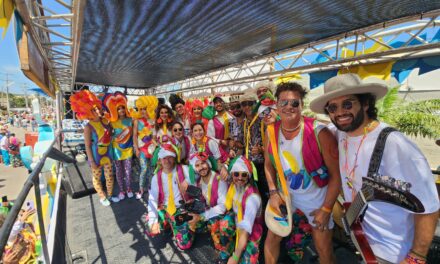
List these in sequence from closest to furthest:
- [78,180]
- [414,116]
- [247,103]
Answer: [247,103] < [78,180] < [414,116]

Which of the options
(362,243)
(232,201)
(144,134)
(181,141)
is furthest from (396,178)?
(144,134)

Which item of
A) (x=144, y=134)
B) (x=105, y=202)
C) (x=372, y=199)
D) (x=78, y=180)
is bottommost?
(x=105, y=202)

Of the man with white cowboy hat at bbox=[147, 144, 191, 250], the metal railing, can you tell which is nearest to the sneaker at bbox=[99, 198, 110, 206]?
the man with white cowboy hat at bbox=[147, 144, 191, 250]

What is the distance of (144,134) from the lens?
3566 millimetres

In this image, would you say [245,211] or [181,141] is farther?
[181,141]

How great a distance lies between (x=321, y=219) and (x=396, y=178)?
67 centimetres

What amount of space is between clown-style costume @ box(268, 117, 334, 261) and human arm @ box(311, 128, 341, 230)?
0.03m

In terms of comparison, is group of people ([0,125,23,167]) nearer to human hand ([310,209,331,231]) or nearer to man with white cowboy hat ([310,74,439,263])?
human hand ([310,209,331,231])

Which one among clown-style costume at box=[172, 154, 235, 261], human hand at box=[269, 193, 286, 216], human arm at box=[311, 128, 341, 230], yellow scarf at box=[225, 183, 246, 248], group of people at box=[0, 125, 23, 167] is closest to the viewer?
human arm at box=[311, 128, 341, 230]

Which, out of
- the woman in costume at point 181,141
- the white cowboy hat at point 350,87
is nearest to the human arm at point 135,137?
the woman in costume at point 181,141

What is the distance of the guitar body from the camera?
4.10ft

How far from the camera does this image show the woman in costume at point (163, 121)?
3402mm

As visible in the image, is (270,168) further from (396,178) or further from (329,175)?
(396,178)

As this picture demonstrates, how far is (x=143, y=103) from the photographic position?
3.64 meters
